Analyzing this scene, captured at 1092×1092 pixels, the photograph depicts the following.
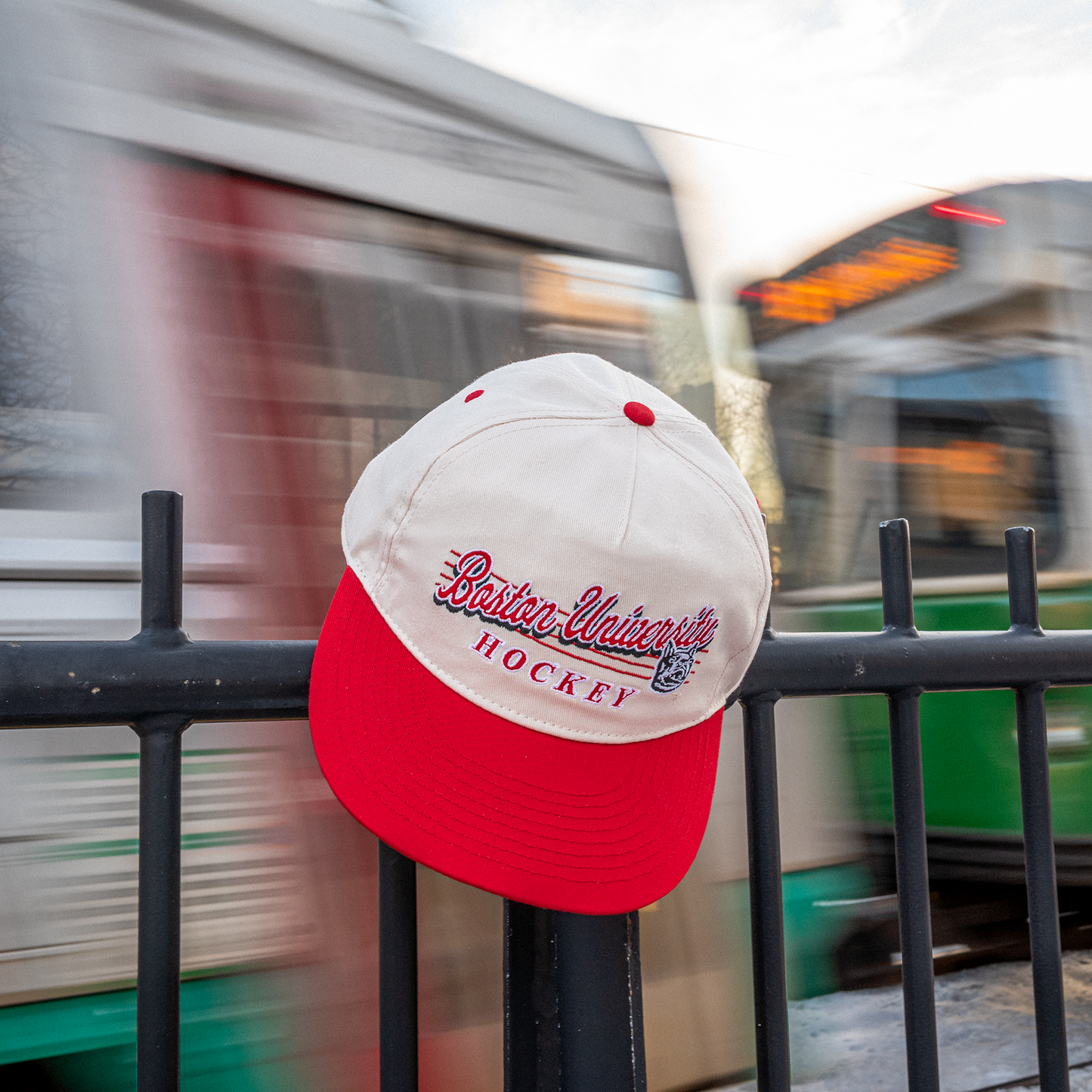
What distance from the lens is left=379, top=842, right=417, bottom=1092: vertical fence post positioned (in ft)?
2.91

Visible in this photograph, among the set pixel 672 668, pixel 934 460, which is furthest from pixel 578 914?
pixel 934 460

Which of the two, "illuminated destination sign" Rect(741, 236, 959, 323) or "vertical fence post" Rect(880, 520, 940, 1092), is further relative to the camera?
"illuminated destination sign" Rect(741, 236, 959, 323)

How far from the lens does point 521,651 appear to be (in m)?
0.83

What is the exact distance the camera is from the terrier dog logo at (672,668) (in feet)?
2.88

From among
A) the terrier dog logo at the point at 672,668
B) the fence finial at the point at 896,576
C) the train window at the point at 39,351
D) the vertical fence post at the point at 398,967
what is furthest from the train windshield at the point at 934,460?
the vertical fence post at the point at 398,967

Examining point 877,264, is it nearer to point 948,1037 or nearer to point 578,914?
point 948,1037

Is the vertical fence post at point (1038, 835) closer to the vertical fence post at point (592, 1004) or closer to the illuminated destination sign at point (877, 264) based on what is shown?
the vertical fence post at point (592, 1004)

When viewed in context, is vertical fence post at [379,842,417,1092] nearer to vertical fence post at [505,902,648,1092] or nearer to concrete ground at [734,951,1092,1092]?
vertical fence post at [505,902,648,1092]

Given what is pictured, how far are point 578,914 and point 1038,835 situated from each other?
0.65 meters

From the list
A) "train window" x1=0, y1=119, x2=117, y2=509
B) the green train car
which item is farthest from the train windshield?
"train window" x1=0, y1=119, x2=117, y2=509

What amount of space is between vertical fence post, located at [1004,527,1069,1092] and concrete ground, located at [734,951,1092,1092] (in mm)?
1897

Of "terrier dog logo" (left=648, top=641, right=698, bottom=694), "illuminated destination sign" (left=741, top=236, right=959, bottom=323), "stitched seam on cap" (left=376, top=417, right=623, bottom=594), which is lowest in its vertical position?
"terrier dog logo" (left=648, top=641, right=698, bottom=694)

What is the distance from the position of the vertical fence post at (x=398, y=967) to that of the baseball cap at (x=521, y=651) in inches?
4.3

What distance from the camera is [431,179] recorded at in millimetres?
2506
